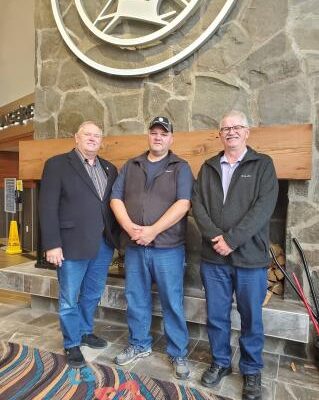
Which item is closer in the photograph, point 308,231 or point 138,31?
point 308,231

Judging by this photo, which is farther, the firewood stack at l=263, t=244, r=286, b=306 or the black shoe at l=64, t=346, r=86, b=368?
the firewood stack at l=263, t=244, r=286, b=306

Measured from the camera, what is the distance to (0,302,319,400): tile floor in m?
1.97

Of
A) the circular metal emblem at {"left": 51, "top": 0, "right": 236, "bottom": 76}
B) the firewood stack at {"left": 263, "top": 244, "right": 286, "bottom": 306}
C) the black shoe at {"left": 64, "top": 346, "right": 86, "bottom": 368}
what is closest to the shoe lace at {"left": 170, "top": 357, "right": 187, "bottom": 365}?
the black shoe at {"left": 64, "top": 346, "right": 86, "bottom": 368}

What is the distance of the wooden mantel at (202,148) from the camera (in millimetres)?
2232

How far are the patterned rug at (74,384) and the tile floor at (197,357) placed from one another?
4.1 inches

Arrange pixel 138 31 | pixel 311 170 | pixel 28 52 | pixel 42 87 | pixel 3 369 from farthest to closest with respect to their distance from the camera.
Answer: pixel 28 52 → pixel 42 87 → pixel 138 31 → pixel 311 170 → pixel 3 369

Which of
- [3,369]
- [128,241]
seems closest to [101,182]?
[128,241]

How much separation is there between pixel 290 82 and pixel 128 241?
155 centimetres

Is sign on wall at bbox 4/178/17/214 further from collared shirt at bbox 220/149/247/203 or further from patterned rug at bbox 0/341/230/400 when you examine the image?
collared shirt at bbox 220/149/247/203

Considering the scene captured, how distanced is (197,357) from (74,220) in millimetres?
1233

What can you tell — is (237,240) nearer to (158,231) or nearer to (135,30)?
(158,231)

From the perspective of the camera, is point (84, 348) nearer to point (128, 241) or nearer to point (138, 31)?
point (128, 241)

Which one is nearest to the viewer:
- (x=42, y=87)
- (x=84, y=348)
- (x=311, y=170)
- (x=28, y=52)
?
(x=311, y=170)

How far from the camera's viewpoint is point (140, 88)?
9.44 feet
